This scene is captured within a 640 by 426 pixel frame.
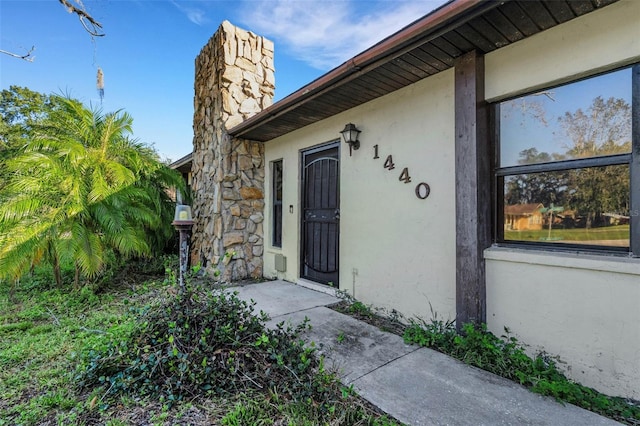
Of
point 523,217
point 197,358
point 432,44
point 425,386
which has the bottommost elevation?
point 425,386

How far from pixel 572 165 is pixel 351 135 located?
221cm

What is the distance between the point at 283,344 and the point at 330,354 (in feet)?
1.39

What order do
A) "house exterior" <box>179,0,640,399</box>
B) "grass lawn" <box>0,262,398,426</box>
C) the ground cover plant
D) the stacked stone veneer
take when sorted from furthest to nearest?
the stacked stone veneer → "house exterior" <box>179,0,640,399</box> → the ground cover plant → "grass lawn" <box>0,262,398,426</box>

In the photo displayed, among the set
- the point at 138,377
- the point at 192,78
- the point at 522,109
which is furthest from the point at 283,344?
the point at 192,78

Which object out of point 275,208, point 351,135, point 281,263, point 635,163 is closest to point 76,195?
point 275,208

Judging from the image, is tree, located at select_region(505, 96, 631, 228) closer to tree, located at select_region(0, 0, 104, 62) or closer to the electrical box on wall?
the electrical box on wall

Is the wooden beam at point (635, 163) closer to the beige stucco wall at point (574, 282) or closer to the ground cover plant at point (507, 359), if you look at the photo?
the beige stucco wall at point (574, 282)

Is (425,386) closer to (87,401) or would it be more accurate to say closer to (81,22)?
(87,401)

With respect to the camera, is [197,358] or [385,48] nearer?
[197,358]

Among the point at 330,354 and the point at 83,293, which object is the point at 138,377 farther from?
the point at 83,293

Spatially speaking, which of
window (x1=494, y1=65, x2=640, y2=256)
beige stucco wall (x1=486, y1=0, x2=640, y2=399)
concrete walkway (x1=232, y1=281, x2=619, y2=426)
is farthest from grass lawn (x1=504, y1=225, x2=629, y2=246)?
concrete walkway (x1=232, y1=281, x2=619, y2=426)

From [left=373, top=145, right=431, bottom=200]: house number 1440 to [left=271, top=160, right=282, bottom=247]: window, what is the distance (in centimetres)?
234

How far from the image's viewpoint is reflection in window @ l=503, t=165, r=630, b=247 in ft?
6.56

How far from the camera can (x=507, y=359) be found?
7.29ft
